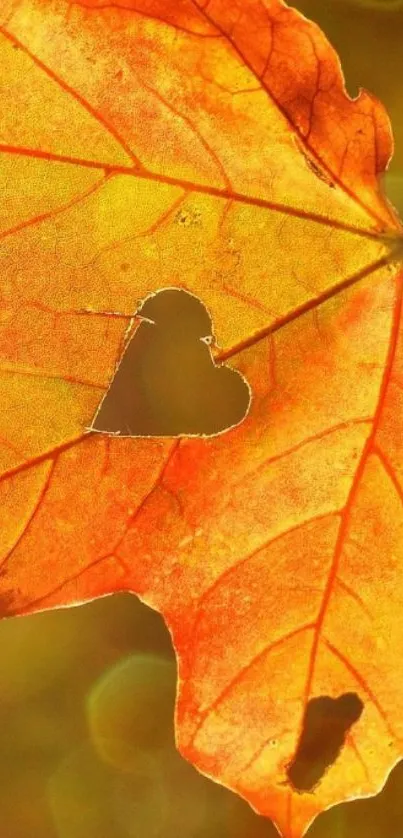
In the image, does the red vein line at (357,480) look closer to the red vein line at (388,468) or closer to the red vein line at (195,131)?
the red vein line at (388,468)

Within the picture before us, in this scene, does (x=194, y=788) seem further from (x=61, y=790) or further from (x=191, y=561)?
(x=191, y=561)

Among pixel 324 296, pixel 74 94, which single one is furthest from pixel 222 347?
pixel 74 94

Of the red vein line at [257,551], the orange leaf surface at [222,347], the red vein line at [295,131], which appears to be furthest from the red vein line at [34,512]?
the red vein line at [295,131]

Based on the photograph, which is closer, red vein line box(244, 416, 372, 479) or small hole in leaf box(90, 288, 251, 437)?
red vein line box(244, 416, 372, 479)

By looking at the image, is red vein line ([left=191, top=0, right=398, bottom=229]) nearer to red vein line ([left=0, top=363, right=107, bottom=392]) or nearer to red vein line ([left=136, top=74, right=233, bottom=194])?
red vein line ([left=136, top=74, right=233, bottom=194])

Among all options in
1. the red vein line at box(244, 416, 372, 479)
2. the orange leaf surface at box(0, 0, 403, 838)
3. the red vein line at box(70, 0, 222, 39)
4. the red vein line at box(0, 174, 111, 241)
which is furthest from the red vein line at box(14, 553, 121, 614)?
the red vein line at box(70, 0, 222, 39)

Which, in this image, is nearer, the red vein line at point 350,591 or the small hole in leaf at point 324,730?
the red vein line at point 350,591
